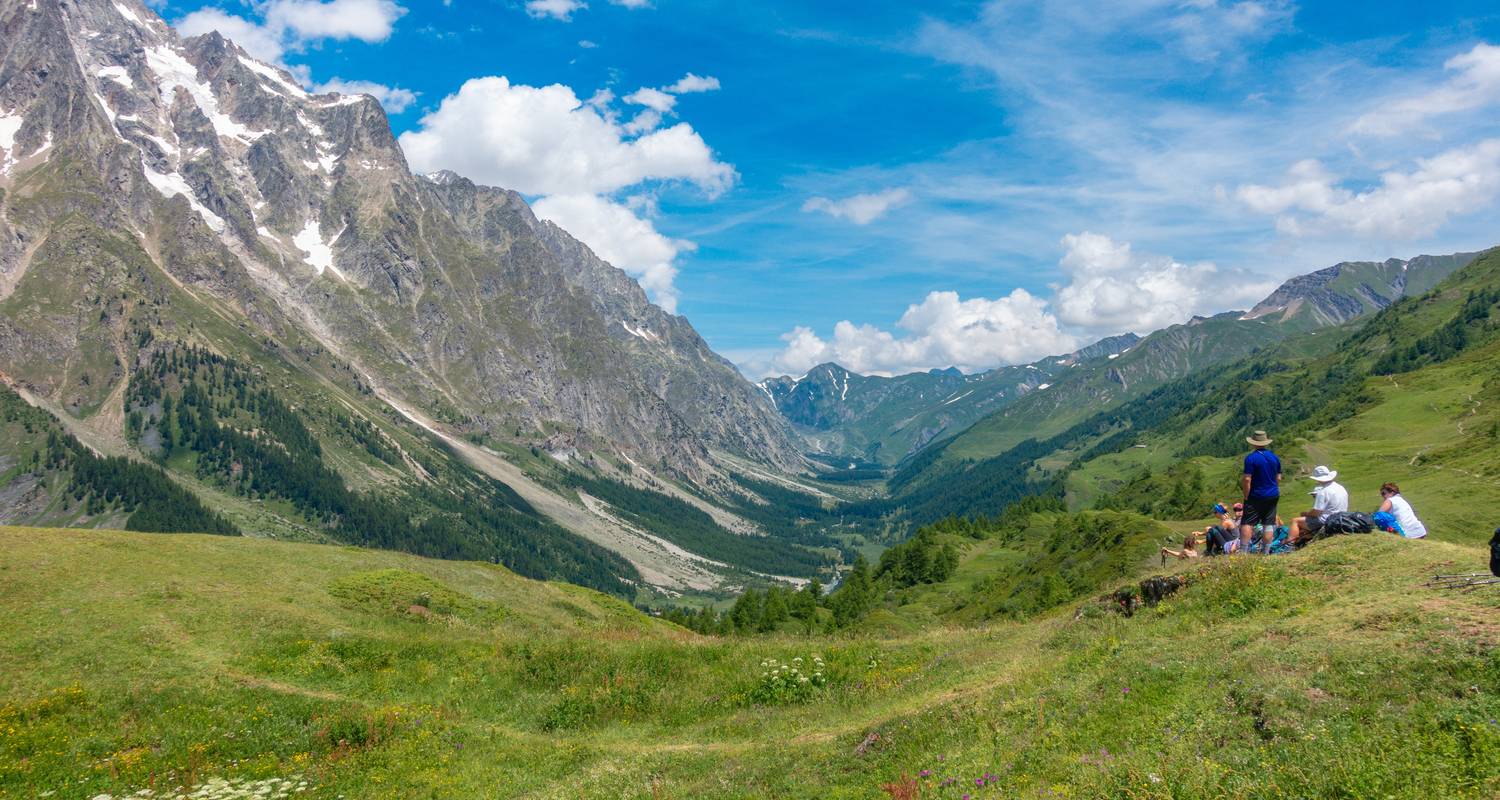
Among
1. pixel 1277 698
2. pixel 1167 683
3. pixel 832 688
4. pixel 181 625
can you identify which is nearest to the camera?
pixel 1277 698

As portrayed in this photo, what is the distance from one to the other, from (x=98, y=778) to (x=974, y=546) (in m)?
159

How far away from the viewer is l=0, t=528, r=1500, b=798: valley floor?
38.0 ft

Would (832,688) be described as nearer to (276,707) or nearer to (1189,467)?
(276,707)

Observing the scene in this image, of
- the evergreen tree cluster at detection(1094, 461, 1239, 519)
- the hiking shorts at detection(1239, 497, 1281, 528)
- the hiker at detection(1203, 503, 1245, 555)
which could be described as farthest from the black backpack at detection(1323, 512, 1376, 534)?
the evergreen tree cluster at detection(1094, 461, 1239, 519)

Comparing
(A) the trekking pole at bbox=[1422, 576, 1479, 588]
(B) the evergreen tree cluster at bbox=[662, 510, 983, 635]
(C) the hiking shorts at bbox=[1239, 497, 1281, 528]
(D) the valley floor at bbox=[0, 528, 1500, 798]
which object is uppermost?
(C) the hiking shorts at bbox=[1239, 497, 1281, 528]

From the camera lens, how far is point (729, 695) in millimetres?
24281

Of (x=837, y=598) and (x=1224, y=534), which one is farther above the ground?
(x=1224, y=534)

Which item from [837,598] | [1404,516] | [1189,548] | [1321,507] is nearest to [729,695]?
[1189,548]

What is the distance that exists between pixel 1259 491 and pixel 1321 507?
254cm

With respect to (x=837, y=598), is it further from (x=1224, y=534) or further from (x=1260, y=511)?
(x=1260, y=511)

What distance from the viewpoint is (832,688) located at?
23.8m

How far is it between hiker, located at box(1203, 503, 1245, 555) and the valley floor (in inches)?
236

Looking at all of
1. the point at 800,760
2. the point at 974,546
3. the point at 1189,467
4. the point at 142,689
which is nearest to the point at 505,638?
the point at 142,689

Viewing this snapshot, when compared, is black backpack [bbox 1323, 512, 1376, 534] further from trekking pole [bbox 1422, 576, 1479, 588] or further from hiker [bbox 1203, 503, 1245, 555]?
trekking pole [bbox 1422, 576, 1479, 588]
